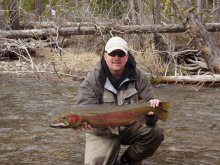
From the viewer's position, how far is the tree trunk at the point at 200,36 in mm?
9117

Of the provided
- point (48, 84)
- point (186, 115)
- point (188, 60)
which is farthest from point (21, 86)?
point (188, 60)

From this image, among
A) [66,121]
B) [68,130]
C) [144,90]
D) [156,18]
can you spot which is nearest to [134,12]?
[156,18]

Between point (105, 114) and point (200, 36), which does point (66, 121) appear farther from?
point (200, 36)

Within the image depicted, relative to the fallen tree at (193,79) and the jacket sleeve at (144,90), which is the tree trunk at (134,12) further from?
the jacket sleeve at (144,90)

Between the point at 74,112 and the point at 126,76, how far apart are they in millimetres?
840

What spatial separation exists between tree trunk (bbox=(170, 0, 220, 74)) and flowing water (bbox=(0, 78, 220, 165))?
2.98 feet

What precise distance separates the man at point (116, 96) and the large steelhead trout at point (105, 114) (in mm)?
208

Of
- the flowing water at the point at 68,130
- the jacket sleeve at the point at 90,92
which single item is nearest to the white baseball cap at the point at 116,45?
the jacket sleeve at the point at 90,92

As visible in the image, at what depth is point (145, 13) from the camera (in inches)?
Answer: 523

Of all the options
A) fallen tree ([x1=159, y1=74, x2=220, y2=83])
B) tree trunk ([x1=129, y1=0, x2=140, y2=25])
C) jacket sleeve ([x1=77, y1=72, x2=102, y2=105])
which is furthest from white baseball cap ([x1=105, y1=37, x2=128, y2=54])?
tree trunk ([x1=129, y1=0, x2=140, y2=25])

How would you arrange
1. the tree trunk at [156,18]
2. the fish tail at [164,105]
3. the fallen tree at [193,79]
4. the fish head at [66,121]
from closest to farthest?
the fish head at [66,121] → the fish tail at [164,105] → the fallen tree at [193,79] → the tree trunk at [156,18]

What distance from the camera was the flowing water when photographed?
4176 millimetres

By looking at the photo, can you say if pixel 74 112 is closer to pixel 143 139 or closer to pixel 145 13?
pixel 143 139

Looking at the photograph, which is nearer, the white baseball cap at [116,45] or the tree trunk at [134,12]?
the white baseball cap at [116,45]
